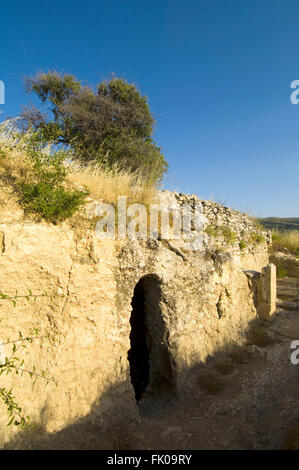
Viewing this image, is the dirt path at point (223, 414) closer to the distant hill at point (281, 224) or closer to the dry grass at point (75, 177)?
the dry grass at point (75, 177)

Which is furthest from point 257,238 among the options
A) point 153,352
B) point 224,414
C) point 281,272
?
point 224,414

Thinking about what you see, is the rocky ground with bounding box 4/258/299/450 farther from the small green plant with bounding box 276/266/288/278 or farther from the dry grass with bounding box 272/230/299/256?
the dry grass with bounding box 272/230/299/256

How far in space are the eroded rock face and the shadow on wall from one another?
0.08 meters

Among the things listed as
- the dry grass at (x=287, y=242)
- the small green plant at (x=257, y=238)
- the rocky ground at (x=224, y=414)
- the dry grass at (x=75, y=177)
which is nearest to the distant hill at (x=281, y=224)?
the dry grass at (x=287, y=242)

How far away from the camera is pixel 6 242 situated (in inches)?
130

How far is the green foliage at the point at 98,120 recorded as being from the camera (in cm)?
894

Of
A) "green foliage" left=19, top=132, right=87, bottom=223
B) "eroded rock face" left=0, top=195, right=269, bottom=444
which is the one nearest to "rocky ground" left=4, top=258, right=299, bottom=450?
"eroded rock face" left=0, top=195, right=269, bottom=444

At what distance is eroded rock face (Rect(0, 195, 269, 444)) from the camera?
3357 millimetres

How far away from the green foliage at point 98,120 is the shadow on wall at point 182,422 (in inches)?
244

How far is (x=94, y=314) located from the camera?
12.8 feet

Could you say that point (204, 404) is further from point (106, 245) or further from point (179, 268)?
point (106, 245)
